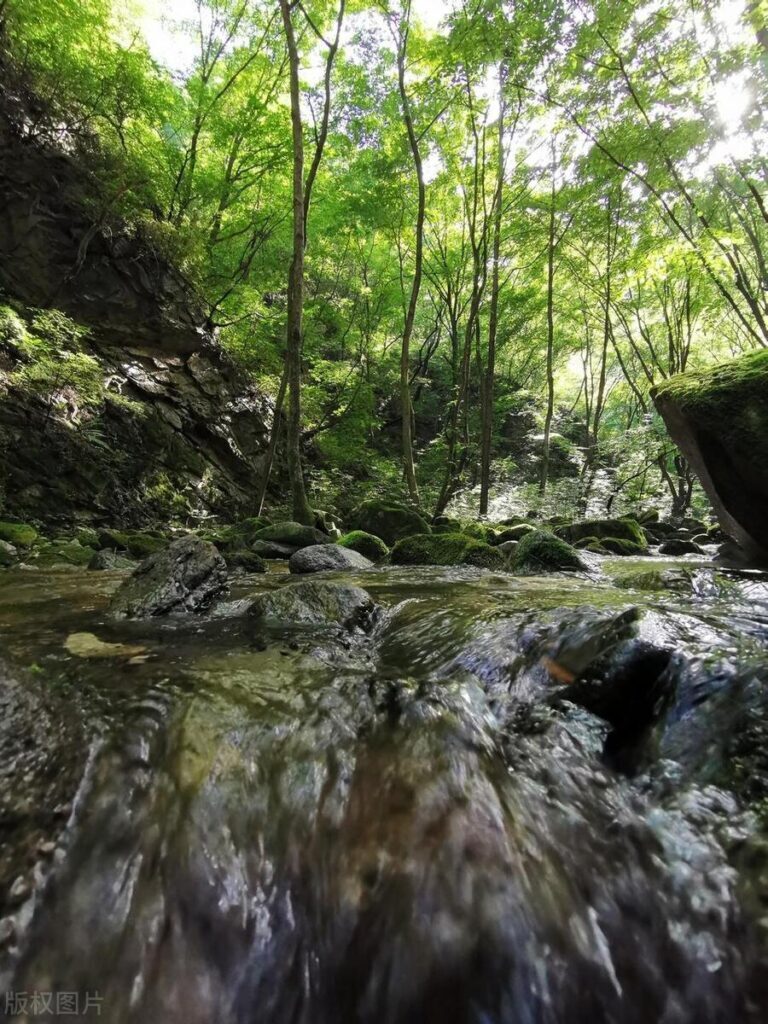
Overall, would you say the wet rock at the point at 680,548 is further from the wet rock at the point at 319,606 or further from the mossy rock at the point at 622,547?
the wet rock at the point at 319,606

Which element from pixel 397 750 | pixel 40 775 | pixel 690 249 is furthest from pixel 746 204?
pixel 40 775

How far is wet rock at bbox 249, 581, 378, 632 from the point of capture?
3.70 metres

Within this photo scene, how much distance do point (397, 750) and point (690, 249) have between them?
399 inches

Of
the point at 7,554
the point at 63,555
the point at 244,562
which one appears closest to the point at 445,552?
the point at 244,562

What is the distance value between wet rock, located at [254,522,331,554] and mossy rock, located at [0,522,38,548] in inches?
129

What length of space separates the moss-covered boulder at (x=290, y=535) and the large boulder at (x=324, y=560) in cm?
162

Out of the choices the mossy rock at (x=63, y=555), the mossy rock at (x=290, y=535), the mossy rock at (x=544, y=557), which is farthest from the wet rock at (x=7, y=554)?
the mossy rock at (x=544, y=557)

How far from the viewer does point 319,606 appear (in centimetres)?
379

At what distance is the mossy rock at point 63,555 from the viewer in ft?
21.3

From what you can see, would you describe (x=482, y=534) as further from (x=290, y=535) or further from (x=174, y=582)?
(x=174, y=582)

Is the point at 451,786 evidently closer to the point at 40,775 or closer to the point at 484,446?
the point at 40,775

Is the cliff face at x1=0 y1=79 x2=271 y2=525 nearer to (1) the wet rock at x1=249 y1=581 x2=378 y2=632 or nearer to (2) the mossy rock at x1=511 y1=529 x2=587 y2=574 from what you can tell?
(1) the wet rock at x1=249 y1=581 x2=378 y2=632

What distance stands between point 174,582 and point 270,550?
3.61m

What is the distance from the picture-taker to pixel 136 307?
12.5 meters
